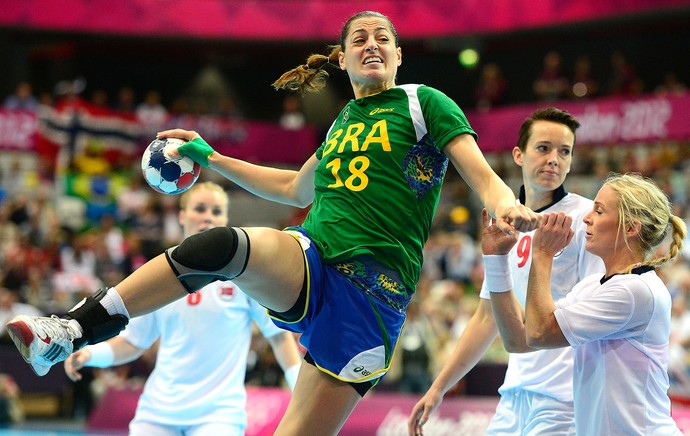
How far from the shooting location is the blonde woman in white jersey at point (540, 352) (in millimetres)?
4207

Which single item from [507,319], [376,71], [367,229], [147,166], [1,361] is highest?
[376,71]

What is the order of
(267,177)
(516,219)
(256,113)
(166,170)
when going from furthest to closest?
1. (256,113)
2. (267,177)
3. (166,170)
4. (516,219)

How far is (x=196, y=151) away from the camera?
3920mm

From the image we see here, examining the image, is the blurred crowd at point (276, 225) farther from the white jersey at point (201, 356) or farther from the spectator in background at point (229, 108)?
the white jersey at point (201, 356)

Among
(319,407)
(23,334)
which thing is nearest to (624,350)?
(319,407)

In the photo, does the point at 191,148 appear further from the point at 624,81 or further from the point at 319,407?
the point at 624,81

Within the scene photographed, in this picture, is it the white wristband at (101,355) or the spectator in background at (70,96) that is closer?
the white wristband at (101,355)

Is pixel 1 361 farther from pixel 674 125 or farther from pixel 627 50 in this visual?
pixel 627 50

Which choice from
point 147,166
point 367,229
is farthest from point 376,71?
point 147,166

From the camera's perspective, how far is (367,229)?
141 inches

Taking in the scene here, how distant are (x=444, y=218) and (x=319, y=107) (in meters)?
7.54

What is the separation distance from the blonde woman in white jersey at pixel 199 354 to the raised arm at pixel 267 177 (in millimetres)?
1186

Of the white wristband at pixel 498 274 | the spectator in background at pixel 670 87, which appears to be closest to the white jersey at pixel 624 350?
the white wristband at pixel 498 274

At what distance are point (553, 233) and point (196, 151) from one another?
60.5 inches
